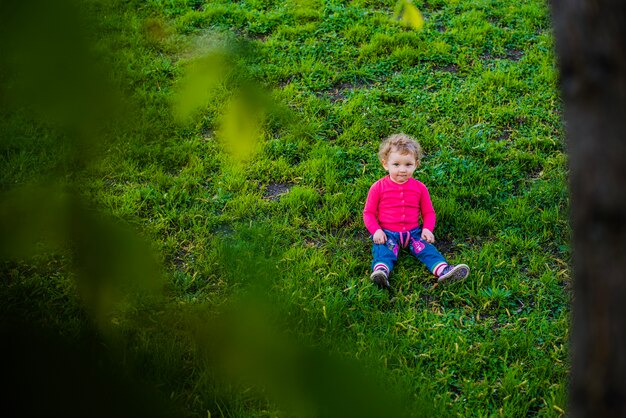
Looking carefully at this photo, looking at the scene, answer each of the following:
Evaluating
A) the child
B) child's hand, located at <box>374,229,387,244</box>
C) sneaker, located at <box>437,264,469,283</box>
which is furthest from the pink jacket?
sneaker, located at <box>437,264,469,283</box>

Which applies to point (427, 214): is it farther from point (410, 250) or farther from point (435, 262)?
point (435, 262)

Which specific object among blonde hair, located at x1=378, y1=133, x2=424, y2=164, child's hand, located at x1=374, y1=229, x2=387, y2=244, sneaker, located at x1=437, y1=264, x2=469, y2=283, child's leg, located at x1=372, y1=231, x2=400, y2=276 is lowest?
sneaker, located at x1=437, y1=264, x2=469, y2=283

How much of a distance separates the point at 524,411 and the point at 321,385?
2345 millimetres

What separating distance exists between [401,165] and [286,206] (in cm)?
82

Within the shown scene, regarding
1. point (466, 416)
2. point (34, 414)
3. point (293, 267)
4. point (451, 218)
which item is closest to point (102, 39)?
point (34, 414)

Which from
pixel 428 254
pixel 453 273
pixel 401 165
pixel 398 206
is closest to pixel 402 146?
pixel 401 165

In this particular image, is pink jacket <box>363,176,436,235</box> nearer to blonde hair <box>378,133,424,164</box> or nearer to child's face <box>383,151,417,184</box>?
child's face <box>383,151,417,184</box>

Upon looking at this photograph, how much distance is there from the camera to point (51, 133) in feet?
3.10

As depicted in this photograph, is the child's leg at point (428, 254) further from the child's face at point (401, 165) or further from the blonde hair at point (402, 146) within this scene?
the blonde hair at point (402, 146)

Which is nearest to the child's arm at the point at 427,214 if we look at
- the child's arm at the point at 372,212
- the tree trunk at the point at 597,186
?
the child's arm at the point at 372,212

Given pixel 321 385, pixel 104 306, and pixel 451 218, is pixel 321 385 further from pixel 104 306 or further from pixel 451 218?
pixel 451 218

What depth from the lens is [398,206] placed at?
3.92m

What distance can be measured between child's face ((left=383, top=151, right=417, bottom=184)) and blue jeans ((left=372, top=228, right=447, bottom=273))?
323 mm

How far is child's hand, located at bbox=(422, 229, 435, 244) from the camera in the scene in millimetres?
3811
